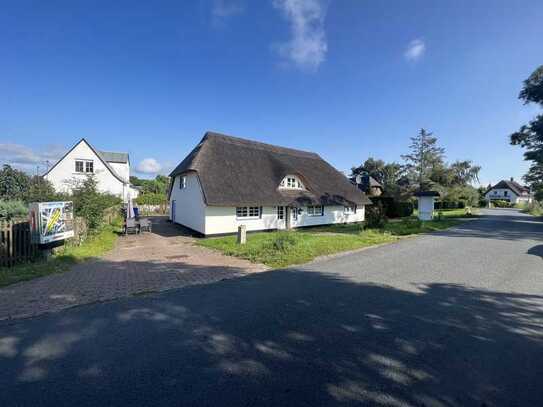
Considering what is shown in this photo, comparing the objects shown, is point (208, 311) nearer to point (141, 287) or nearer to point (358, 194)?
point (141, 287)

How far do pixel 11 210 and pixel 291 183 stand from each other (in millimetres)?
16011

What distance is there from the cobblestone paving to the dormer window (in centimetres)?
1035

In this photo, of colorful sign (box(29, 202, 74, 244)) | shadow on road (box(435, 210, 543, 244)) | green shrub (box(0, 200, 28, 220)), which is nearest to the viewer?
colorful sign (box(29, 202, 74, 244))

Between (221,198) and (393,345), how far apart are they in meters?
13.0

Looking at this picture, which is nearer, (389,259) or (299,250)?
(389,259)

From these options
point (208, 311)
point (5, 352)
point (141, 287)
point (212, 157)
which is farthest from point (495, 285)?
point (212, 157)

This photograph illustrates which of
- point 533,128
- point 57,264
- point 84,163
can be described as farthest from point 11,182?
point 533,128

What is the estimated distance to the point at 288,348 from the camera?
11.8 ft

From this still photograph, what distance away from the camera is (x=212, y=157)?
18.2m

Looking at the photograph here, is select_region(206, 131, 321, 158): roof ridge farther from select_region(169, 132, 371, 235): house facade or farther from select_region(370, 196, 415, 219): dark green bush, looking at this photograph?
select_region(370, 196, 415, 219): dark green bush

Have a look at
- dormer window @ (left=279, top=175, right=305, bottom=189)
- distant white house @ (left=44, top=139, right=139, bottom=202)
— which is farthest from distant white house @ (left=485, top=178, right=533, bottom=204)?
distant white house @ (left=44, top=139, right=139, bottom=202)

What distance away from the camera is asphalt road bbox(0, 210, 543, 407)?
273cm

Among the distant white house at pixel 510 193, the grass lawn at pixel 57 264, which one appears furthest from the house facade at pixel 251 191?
the distant white house at pixel 510 193

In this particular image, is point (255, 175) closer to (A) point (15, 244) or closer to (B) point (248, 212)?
(B) point (248, 212)
